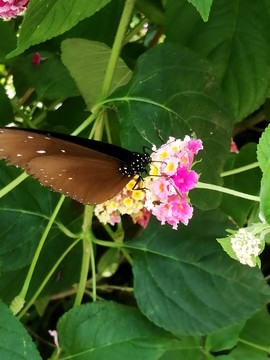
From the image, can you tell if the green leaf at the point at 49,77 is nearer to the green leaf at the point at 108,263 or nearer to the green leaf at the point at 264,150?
the green leaf at the point at 108,263

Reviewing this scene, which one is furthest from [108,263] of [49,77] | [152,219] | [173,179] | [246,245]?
[246,245]

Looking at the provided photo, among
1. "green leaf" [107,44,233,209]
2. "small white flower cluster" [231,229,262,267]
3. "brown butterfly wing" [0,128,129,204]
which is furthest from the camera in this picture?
"green leaf" [107,44,233,209]

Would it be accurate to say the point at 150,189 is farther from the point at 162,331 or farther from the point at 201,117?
the point at 162,331

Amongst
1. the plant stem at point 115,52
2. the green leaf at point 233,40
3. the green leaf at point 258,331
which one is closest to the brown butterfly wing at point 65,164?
the plant stem at point 115,52

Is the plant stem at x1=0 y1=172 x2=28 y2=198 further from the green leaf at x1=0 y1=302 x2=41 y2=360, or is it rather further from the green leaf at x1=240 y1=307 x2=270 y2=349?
the green leaf at x1=240 y1=307 x2=270 y2=349

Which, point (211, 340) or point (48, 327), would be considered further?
point (48, 327)

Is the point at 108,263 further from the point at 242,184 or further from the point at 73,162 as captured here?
the point at 73,162

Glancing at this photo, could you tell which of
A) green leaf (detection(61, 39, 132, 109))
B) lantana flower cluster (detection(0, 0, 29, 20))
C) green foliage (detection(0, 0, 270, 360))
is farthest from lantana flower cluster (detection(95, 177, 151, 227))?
lantana flower cluster (detection(0, 0, 29, 20))

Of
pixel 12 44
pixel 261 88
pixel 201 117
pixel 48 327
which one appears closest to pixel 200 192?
pixel 201 117
